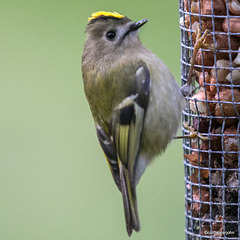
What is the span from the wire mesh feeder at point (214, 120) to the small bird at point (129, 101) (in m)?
0.17

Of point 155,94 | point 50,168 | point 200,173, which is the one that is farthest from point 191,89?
point 50,168

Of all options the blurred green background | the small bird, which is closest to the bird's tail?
the small bird

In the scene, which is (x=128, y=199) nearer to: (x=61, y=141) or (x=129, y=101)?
(x=129, y=101)

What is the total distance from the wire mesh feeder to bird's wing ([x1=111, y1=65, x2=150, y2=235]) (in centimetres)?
29

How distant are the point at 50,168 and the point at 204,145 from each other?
2.86 meters

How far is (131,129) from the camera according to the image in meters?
4.43

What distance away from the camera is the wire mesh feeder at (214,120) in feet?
13.8

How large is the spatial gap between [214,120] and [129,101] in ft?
1.60

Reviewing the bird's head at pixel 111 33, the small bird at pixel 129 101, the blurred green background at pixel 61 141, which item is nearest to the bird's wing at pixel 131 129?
the small bird at pixel 129 101

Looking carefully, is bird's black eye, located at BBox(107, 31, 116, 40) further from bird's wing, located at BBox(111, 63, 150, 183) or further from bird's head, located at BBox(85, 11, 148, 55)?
bird's wing, located at BBox(111, 63, 150, 183)

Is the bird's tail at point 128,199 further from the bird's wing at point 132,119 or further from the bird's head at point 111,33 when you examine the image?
the bird's head at point 111,33

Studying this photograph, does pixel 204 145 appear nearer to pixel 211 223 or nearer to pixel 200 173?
pixel 200 173

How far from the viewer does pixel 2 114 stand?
7719mm

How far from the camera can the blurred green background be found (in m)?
6.51
